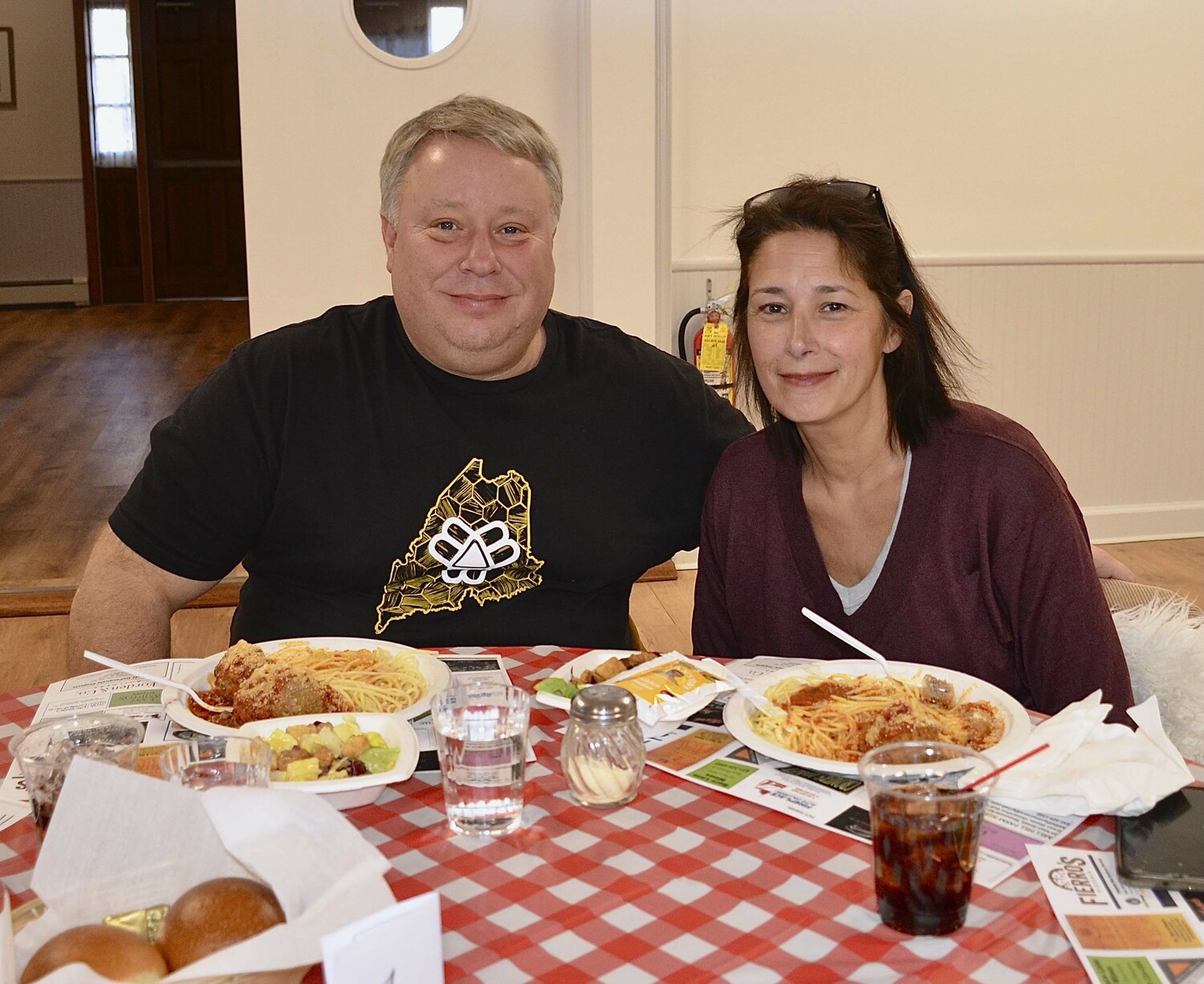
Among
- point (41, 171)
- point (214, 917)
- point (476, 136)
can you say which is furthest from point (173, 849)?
point (41, 171)

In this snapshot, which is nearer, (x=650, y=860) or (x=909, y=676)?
(x=650, y=860)

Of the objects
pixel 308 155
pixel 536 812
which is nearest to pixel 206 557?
pixel 536 812

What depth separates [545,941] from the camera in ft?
3.49

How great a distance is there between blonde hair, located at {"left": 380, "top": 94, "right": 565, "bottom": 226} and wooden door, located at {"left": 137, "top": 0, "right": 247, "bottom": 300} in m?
8.50

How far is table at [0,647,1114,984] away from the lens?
102 cm

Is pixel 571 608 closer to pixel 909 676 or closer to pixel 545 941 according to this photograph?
pixel 909 676

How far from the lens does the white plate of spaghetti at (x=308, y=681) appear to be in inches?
58.1

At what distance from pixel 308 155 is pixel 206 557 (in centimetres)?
246

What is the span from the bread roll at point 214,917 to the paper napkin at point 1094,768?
0.72 meters

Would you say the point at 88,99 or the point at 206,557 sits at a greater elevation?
the point at 88,99

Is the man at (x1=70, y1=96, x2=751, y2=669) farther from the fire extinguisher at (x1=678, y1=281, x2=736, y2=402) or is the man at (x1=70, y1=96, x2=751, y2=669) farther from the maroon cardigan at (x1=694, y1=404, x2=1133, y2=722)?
the fire extinguisher at (x1=678, y1=281, x2=736, y2=402)

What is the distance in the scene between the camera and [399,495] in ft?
6.75

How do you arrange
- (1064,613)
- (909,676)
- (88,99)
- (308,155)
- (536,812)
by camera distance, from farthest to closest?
(88,99) < (308,155) < (1064,613) < (909,676) < (536,812)

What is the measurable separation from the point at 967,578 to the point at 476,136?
1046mm
